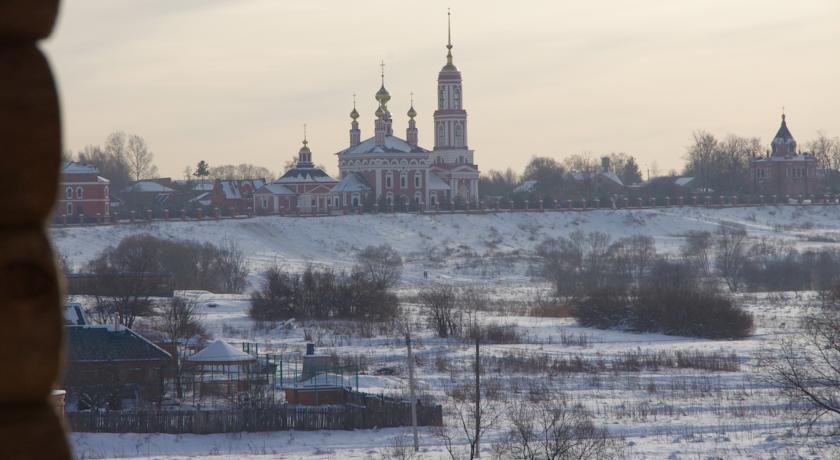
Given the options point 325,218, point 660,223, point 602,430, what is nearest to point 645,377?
point 602,430

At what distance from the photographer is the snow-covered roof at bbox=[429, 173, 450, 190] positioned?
81.3 meters

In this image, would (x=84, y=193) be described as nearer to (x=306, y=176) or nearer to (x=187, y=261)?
(x=306, y=176)

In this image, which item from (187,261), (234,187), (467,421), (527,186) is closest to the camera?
(467,421)

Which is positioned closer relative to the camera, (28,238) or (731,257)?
(28,238)

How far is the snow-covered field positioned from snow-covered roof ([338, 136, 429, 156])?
7073 mm

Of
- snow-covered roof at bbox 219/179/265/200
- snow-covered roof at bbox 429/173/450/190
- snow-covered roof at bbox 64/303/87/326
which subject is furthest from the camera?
snow-covered roof at bbox 219/179/265/200

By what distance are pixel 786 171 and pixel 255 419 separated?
264 feet

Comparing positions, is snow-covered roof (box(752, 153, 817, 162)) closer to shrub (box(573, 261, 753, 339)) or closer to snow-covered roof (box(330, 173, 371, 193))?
snow-covered roof (box(330, 173, 371, 193))

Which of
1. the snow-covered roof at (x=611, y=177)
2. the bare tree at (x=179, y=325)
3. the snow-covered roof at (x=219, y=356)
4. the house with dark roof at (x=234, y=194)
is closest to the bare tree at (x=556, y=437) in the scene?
the snow-covered roof at (x=219, y=356)

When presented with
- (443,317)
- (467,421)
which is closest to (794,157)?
(443,317)

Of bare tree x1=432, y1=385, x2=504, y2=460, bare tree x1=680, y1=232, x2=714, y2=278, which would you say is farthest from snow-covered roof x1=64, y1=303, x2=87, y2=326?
bare tree x1=680, y1=232, x2=714, y2=278

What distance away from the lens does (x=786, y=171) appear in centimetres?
9444

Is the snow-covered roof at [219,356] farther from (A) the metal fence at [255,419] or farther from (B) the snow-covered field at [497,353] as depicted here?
(A) the metal fence at [255,419]

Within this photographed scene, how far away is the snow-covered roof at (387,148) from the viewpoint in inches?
3108
